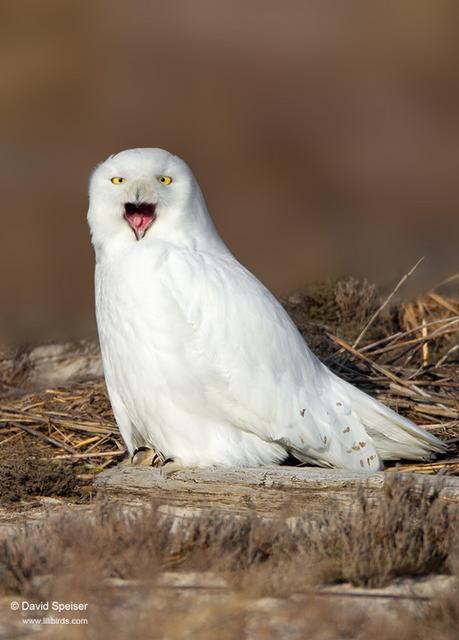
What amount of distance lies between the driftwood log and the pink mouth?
132 centimetres

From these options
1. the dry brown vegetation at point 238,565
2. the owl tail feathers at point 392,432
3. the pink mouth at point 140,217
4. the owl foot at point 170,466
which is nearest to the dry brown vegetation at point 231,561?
the dry brown vegetation at point 238,565

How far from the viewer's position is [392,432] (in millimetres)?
6078

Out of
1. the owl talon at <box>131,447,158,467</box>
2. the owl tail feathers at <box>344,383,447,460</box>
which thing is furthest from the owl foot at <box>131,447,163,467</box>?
the owl tail feathers at <box>344,383,447,460</box>

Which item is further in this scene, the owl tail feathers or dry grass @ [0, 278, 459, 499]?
dry grass @ [0, 278, 459, 499]

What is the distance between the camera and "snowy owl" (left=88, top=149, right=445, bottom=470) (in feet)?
18.9

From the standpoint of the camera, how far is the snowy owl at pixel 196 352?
576cm

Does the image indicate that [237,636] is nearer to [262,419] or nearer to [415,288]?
[262,419]

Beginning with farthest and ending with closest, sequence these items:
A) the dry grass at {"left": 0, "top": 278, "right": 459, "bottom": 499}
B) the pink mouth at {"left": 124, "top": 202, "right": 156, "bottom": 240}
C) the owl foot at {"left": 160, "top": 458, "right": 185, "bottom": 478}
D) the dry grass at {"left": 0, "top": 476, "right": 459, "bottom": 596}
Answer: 1. the dry grass at {"left": 0, "top": 278, "right": 459, "bottom": 499}
2. the pink mouth at {"left": 124, "top": 202, "right": 156, "bottom": 240}
3. the owl foot at {"left": 160, "top": 458, "right": 185, "bottom": 478}
4. the dry grass at {"left": 0, "top": 476, "right": 459, "bottom": 596}

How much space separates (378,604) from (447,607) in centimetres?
35

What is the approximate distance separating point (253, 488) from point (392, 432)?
0.97 meters

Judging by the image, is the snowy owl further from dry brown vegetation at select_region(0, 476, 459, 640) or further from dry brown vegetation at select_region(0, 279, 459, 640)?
dry brown vegetation at select_region(0, 476, 459, 640)

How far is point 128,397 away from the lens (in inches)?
236

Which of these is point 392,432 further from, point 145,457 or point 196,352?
point 145,457

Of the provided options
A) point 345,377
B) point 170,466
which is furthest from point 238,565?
point 345,377
